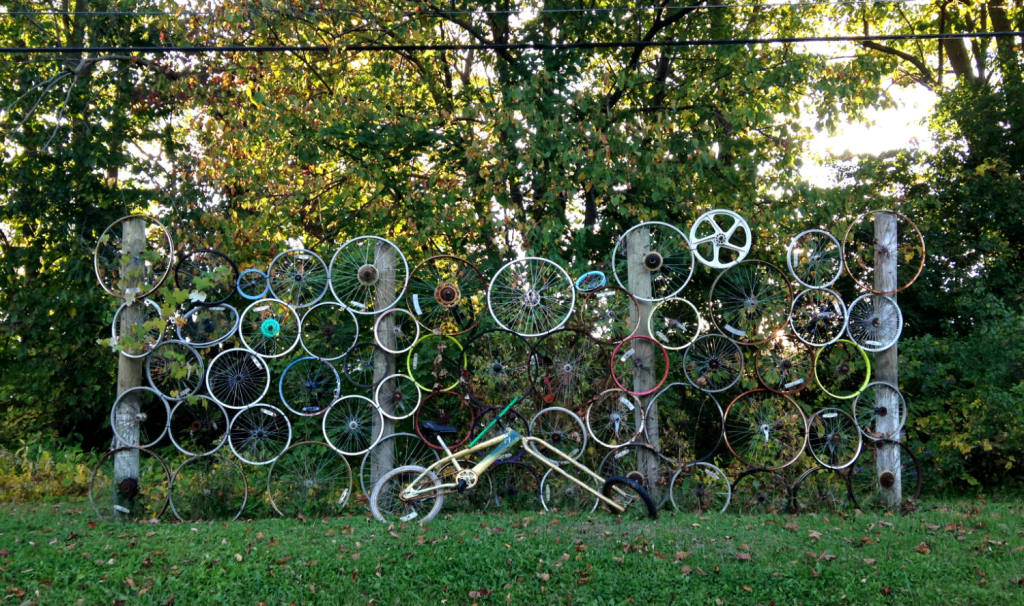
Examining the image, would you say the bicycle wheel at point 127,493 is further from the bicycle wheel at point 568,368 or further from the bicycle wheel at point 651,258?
the bicycle wheel at point 651,258

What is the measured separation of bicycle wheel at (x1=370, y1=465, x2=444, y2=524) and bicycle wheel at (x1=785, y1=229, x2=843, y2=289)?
4305mm

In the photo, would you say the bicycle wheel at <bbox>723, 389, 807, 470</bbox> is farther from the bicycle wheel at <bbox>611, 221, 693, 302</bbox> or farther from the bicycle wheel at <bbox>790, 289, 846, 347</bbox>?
the bicycle wheel at <bbox>611, 221, 693, 302</bbox>

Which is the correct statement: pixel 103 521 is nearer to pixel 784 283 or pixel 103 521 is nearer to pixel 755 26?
pixel 784 283

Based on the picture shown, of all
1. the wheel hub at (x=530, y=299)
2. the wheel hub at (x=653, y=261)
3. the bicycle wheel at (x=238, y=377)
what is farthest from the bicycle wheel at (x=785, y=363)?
the bicycle wheel at (x=238, y=377)

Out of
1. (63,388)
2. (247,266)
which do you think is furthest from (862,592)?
(63,388)

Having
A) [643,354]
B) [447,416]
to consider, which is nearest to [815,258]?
[643,354]

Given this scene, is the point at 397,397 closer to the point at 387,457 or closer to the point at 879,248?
the point at 387,457

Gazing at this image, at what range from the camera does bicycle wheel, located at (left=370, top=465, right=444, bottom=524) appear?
7129mm

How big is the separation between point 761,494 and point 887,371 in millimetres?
1800

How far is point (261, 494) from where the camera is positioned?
7.93 metres

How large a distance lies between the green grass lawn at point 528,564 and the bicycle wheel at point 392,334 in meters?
1.88

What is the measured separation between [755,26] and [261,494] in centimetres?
878

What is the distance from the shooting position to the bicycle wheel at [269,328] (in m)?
7.67

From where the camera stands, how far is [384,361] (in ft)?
25.9
